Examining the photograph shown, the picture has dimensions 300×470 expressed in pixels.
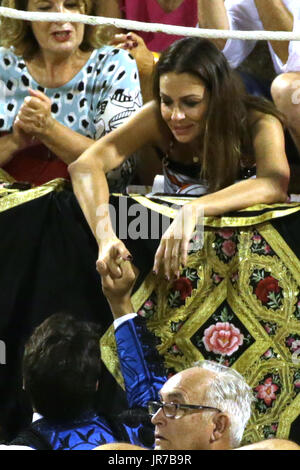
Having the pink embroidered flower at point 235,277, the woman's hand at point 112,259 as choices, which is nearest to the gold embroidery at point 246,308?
the pink embroidered flower at point 235,277

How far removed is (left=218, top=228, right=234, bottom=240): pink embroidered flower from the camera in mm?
2777

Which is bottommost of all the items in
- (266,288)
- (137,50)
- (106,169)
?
(266,288)

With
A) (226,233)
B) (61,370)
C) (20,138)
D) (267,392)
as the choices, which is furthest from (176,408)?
(20,138)

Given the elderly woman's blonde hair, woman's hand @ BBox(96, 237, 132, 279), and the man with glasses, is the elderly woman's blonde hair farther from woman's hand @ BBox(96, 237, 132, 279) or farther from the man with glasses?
the man with glasses

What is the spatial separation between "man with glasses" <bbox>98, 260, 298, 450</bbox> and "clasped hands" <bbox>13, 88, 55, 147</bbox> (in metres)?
0.76

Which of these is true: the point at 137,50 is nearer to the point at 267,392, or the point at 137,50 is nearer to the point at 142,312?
the point at 142,312

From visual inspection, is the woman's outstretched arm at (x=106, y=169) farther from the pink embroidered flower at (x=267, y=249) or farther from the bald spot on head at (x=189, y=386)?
the bald spot on head at (x=189, y=386)

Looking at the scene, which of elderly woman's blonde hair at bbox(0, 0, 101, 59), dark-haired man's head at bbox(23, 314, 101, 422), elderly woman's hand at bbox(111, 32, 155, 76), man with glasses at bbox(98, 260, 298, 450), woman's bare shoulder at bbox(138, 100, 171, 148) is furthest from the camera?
elderly woman's hand at bbox(111, 32, 155, 76)

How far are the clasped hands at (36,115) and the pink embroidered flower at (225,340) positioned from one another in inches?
28.4

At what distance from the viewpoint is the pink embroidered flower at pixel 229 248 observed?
9.11 ft

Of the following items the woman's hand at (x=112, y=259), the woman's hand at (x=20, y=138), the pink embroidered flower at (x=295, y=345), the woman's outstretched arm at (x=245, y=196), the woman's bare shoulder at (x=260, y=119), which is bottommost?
the pink embroidered flower at (x=295, y=345)

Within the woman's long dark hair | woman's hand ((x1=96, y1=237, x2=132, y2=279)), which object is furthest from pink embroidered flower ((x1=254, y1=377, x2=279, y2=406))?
the woman's long dark hair

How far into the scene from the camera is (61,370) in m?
2.40

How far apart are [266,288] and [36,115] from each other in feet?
2.52
